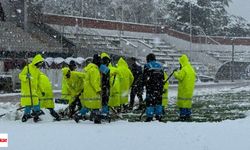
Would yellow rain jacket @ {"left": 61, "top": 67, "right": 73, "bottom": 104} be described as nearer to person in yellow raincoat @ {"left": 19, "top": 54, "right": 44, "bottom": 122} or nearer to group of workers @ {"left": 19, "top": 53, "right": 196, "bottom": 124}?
group of workers @ {"left": 19, "top": 53, "right": 196, "bottom": 124}

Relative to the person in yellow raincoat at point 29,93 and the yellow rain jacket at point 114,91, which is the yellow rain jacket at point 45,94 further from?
the yellow rain jacket at point 114,91

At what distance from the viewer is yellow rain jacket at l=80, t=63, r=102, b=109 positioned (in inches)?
542

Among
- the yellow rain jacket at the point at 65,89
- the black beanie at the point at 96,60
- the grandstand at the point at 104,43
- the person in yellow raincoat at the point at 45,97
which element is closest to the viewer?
the black beanie at the point at 96,60

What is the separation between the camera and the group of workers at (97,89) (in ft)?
45.6

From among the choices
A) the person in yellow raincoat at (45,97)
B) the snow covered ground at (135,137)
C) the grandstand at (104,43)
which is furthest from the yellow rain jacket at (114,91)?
the grandstand at (104,43)

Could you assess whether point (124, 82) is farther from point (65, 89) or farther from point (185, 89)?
point (185, 89)

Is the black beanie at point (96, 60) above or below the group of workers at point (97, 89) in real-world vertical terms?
above

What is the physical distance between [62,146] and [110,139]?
98cm

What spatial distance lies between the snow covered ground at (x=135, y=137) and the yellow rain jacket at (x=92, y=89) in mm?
1347

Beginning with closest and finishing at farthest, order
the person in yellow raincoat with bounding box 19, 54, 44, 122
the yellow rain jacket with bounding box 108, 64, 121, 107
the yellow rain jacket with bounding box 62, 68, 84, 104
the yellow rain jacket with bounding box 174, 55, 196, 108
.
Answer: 1. the person in yellow raincoat with bounding box 19, 54, 44, 122
2. the yellow rain jacket with bounding box 174, 55, 196, 108
3. the yellow rain jacket with bounding box 62, 68, 84, 104
4. the yellow rain jacket with bounding box 108, 64, 121, 107

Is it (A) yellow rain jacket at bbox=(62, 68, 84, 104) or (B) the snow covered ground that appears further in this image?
(A) yellow rain jacket at bbox=(62, 68, 84, 104)

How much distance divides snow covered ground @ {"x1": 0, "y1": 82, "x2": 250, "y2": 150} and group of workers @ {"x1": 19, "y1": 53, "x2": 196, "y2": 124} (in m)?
1.60

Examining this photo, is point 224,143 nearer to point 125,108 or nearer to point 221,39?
point 125,108

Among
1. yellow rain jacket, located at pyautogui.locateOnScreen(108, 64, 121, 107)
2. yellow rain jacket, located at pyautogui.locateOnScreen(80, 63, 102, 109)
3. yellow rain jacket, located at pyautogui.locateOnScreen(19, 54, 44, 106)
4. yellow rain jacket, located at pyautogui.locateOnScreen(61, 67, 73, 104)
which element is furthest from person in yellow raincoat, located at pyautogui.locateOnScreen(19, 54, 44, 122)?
yellow rain jacket, located at pyautogui.locateOnScreen(108, 64, 121, 107)
